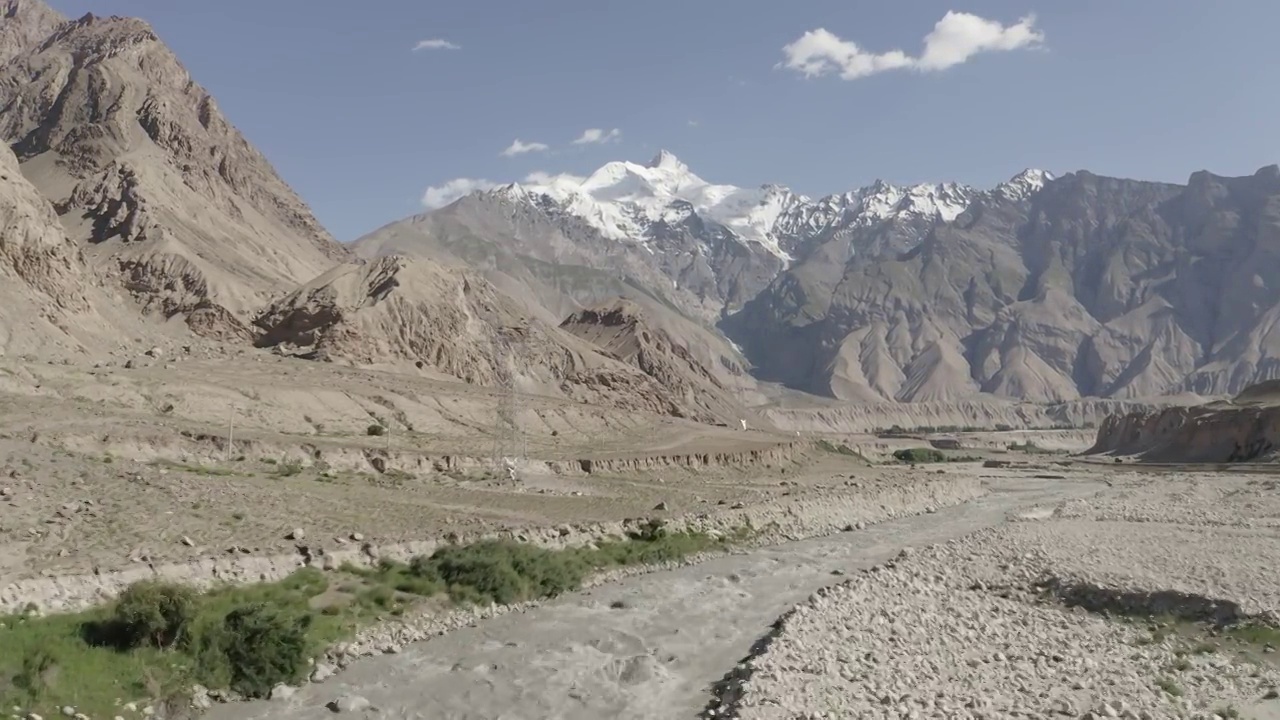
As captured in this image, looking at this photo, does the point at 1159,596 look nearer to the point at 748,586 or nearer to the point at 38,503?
the point at 748,586

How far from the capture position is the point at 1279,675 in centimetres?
1906

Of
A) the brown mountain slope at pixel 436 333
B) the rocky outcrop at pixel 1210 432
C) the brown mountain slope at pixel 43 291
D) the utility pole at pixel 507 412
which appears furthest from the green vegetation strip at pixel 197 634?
the rocky outcrop at pixel 1210 432

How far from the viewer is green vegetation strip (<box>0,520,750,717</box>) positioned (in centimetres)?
1555

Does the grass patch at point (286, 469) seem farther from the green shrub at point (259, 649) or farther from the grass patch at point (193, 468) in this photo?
the green shrub at point (259, 649)

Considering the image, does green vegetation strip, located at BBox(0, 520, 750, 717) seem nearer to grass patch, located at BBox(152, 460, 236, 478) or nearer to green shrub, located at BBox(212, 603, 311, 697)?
green shrub, located at BBox(212, 603, 311, 697)

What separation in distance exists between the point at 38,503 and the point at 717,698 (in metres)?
17.0

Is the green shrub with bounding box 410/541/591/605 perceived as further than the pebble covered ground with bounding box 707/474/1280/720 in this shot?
Yes

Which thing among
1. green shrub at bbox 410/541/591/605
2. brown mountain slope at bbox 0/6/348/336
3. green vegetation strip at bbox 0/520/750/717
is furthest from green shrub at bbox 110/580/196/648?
brown mountain slope at bbox 0/6/348/336

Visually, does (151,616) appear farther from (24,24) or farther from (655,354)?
(24,24)

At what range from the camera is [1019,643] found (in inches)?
821

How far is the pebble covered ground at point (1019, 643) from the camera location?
55.2 feet

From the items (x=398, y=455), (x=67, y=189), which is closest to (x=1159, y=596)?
(x=398, y=455)

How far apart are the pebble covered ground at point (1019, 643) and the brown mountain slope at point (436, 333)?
5332 centimetres

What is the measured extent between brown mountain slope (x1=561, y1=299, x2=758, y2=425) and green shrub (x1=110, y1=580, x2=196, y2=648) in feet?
314
